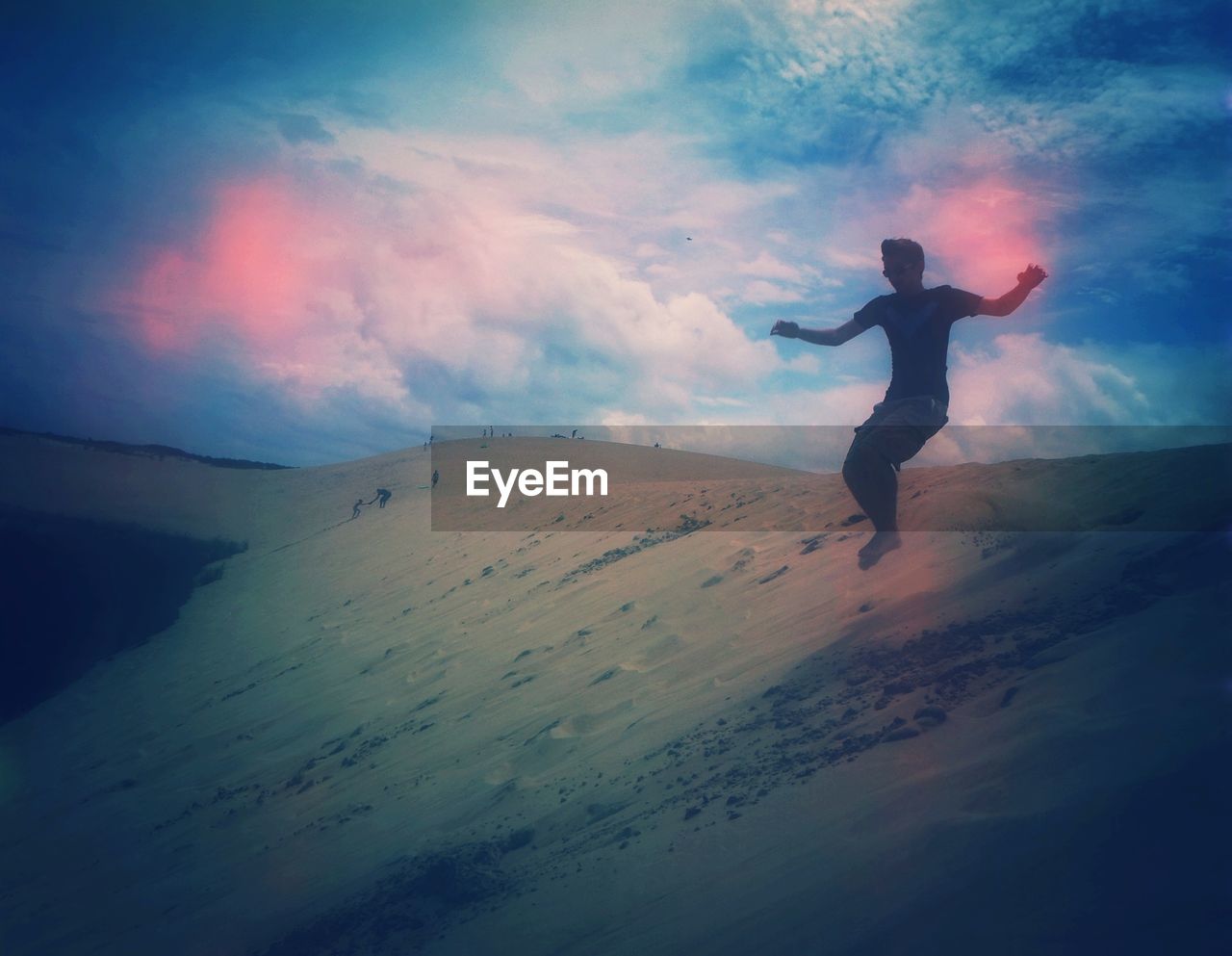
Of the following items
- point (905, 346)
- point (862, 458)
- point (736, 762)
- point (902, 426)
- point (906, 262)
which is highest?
point (906, 262)

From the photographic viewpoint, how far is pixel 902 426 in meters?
5.34

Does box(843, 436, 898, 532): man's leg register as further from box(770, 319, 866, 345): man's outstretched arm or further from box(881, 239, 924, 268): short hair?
box(881, 239, 924, 268): short hair

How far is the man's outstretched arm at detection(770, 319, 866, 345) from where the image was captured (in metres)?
5.42

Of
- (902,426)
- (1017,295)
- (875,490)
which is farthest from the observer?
(875,490)

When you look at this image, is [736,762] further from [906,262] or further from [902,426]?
[906,262]

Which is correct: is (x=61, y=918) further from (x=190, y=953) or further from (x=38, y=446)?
(x=38, y=446)

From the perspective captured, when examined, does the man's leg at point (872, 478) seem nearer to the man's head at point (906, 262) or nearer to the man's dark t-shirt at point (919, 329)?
the man's dark t-shirt at point (919, 329)

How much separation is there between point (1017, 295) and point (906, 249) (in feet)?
2.60

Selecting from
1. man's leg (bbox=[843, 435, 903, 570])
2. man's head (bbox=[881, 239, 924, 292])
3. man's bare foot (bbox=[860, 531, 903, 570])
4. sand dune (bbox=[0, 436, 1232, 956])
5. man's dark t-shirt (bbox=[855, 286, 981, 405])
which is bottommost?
sand dune (bbox=[0, 436, 1232, 956])

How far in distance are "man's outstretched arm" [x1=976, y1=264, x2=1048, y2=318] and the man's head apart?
1.57 feet

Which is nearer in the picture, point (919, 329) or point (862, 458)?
point (919, 329)

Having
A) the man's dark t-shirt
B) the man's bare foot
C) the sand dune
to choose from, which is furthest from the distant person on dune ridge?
the sand dune

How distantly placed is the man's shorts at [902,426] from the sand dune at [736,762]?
81 centimetres

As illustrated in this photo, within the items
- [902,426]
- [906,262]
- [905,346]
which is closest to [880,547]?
[902,426]
